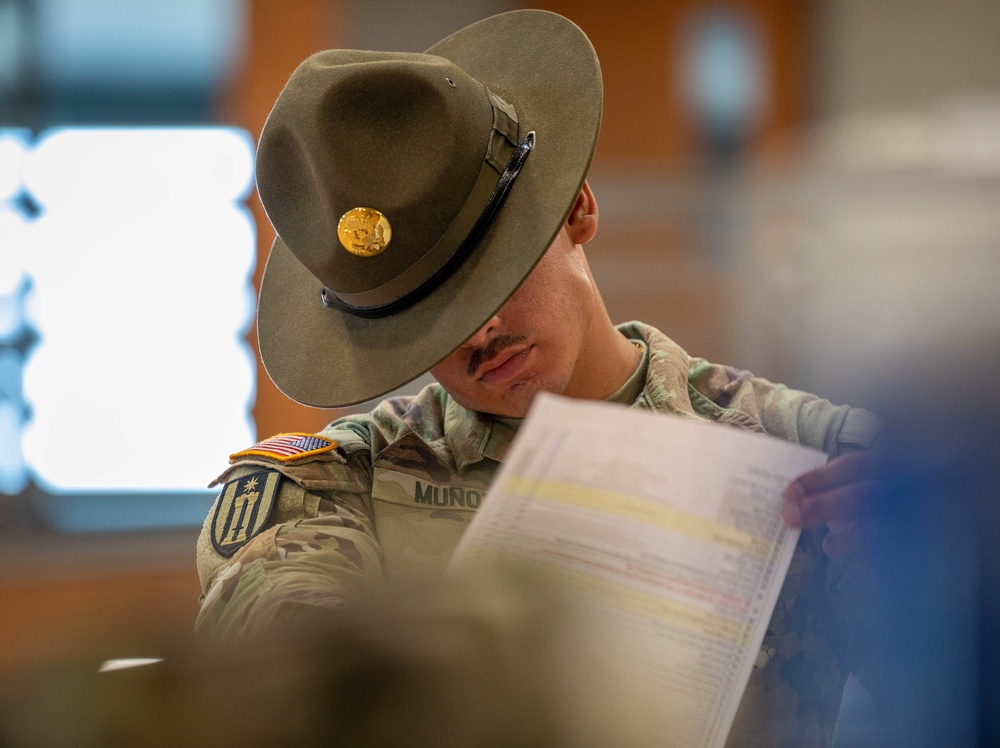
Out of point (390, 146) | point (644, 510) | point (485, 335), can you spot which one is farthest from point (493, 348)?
point (644, 510)

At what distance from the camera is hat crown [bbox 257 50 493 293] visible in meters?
1.02

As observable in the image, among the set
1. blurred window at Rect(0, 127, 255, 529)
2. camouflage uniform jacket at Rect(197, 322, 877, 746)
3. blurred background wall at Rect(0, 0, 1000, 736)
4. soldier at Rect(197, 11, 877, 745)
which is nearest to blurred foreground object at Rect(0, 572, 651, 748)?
soldier at Rect(197, 11, 877, 745)

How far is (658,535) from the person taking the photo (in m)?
0.77

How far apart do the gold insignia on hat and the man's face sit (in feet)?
0.51

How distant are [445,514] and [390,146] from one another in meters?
0.45

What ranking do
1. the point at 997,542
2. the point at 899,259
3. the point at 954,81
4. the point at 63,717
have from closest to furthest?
the point at 63,717
the point at 997,542
the point at 899,259
the point at 954,81

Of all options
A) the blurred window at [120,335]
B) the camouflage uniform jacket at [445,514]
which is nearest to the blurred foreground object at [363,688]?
the camouflage uniform jacket at [445,514]

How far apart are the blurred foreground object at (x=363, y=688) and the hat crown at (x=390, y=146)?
0.57 metres

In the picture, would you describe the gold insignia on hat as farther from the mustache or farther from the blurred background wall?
the blurred background wall

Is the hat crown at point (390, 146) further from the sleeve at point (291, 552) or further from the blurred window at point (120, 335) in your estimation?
the blurred window at point (120, 335)

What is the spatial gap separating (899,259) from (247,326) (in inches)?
85.0

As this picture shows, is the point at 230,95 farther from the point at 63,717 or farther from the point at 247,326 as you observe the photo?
the point at 63,717

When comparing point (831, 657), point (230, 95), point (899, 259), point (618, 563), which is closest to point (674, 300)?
point (899, 259)

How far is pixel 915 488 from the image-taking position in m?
0.64
